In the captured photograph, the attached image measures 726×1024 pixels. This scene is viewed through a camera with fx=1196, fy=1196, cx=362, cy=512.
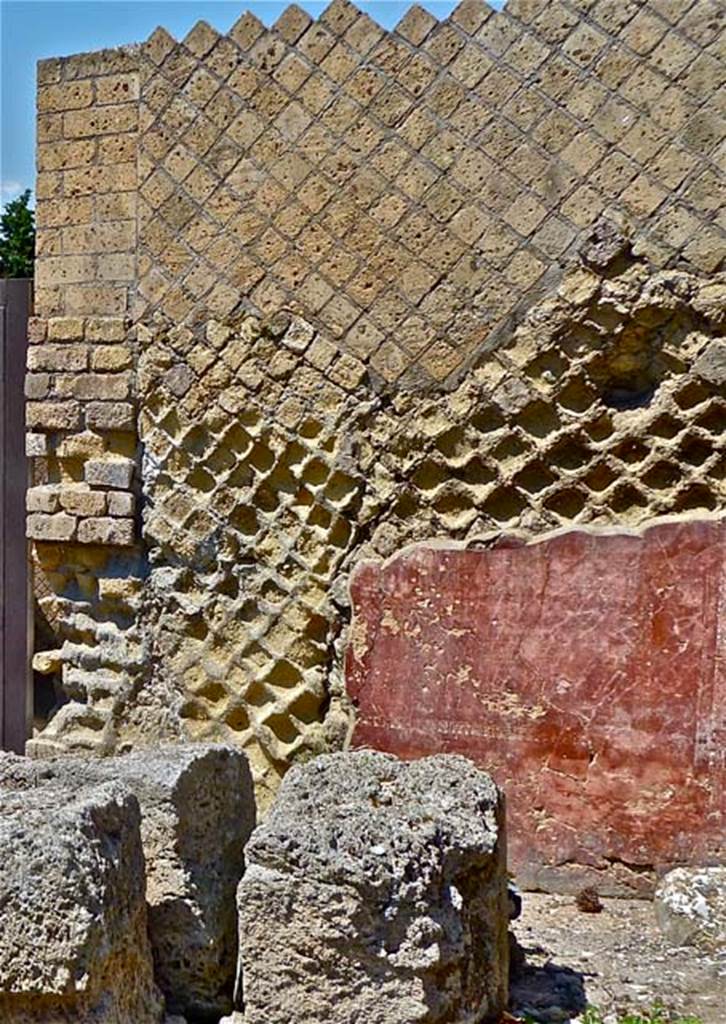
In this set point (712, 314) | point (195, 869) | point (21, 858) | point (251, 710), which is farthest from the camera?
point (251, 710)

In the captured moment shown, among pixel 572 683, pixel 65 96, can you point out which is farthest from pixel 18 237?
pixel 572 683

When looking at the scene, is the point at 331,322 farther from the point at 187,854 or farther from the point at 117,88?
the point at 187,854

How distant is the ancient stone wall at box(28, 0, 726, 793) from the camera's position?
398 cm

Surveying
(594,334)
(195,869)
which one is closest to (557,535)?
(594,334)

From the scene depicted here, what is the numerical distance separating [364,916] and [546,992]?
33.2 inches

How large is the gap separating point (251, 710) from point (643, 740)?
1.50 metres

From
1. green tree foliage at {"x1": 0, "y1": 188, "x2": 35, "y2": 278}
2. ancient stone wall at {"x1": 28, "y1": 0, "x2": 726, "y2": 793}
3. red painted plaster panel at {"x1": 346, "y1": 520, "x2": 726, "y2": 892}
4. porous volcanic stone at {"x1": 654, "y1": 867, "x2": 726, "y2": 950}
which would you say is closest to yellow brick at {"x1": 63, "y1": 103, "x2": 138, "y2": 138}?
ancient stone wall at {"x1": 28, "y1": 0, "x2": 726, "y2": 793}

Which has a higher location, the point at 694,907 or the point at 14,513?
the point at 14,513

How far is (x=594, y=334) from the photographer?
406 centimetres

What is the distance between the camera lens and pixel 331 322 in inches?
175

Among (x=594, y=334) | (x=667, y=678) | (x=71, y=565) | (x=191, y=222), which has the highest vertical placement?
(x=191, y=222)

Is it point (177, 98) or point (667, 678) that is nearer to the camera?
point (667, 678)

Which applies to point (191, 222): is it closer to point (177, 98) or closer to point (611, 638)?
point (177, 98)

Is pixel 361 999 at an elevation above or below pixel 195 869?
below
